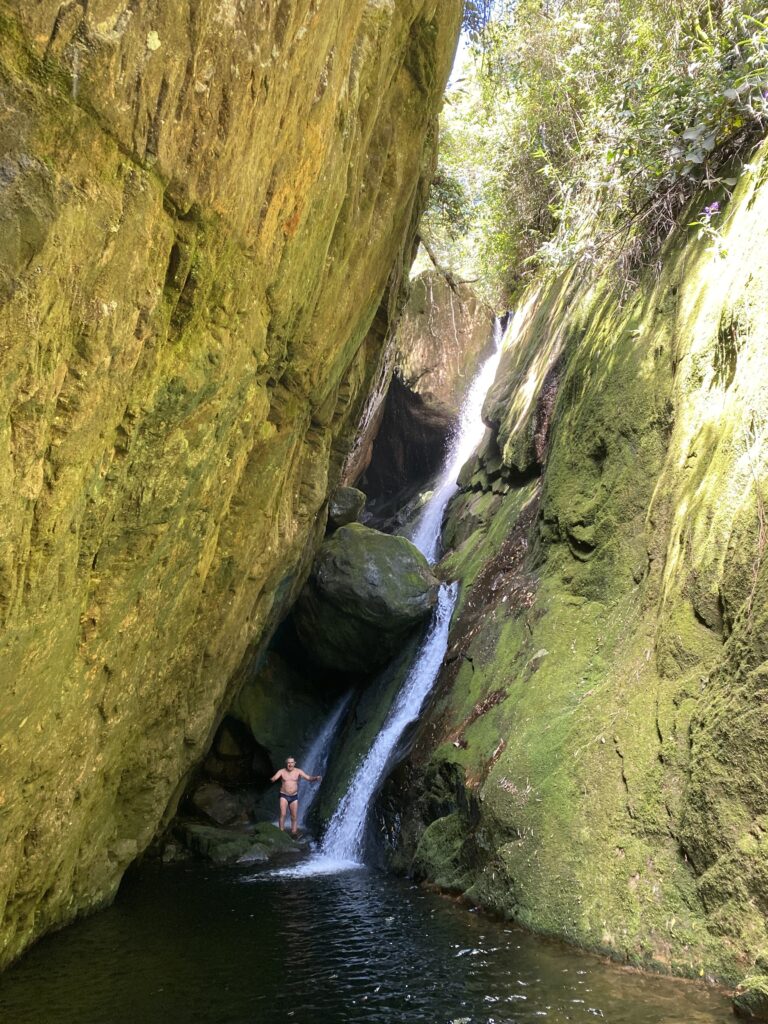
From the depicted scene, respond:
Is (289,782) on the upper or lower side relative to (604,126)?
lower

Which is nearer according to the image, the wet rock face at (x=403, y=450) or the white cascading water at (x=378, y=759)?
the white cascading water at (x=378, y=759)

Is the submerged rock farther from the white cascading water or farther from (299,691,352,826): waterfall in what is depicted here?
(299,691,352,826): waterfall

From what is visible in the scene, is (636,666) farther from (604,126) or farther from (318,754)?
(318,754)

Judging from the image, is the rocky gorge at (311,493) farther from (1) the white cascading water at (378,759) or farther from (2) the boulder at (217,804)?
(2) the boulder at (217,804)

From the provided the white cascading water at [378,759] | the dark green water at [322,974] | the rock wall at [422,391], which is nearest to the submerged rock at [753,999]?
the dark green water at [322,974]

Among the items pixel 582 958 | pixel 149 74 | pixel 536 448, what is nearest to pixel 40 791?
pixel 582 958

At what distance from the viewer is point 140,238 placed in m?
5.14

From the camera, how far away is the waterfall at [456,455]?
824 inches

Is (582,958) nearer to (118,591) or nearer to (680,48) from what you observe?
(118,591)

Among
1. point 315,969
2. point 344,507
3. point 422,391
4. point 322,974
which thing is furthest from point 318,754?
point 422,391

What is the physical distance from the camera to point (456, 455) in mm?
24375

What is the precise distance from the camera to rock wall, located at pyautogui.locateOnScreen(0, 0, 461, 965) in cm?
435

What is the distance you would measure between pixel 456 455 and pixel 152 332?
19.1 metres

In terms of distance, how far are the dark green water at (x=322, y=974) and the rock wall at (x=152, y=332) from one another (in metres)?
0.78
